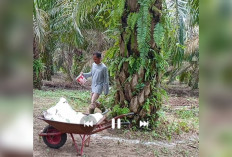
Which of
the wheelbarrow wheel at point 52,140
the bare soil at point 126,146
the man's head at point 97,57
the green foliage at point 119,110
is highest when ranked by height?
the man's head at point 97,57

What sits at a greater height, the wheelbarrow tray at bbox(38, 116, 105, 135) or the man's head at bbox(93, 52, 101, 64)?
the man's head at bbox(93, 52, 101, 64)

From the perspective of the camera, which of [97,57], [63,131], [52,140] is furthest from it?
[97,57]

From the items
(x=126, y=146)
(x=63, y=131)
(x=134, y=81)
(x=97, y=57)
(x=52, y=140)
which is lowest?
(x=126, y=146)

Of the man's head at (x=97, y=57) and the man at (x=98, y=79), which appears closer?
the man's head at (x=97, y=57)

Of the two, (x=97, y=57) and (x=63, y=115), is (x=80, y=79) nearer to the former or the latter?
(x=97, y=57)

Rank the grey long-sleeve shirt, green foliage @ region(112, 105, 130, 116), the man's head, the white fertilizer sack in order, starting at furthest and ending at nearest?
the grey long-sleeve shirt → the man's head → green foliage @ region(112, 105, 130, 116) → the white fertilizer sack

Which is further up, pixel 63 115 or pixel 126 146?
pixel 63 115

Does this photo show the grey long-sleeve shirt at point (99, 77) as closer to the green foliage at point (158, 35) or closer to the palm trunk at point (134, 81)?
the palm trunk at point (134, 81)

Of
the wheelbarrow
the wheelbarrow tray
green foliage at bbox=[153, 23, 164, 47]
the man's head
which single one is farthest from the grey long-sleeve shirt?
the wheelbarrow tray

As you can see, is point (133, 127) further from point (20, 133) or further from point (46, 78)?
point (46, 78)

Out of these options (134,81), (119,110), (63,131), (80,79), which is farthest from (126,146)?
(80,79)

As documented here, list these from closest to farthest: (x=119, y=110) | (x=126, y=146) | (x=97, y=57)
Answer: (x=126, y=146) → (x=119, y=110) → (x=97, y=57)

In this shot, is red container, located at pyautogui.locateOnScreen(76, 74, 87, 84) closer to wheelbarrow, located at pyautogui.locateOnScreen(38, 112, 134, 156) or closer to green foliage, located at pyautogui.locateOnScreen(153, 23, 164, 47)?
wheelbarrow, located at pyautogui.locateOnScreen(38, 112, 134, 156)

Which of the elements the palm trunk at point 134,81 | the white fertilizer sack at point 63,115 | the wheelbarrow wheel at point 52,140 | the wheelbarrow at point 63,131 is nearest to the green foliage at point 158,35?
the palm trunk at point 134,81
